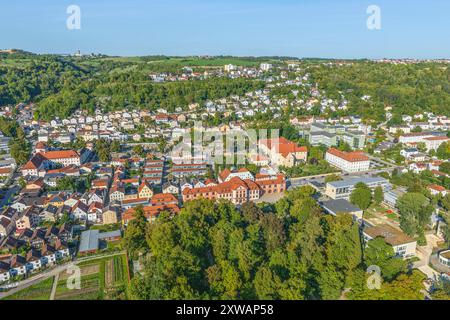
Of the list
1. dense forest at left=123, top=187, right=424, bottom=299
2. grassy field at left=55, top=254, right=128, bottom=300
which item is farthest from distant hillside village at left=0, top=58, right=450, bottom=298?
dense forest at left=123, top=187, right=424, bottom=299

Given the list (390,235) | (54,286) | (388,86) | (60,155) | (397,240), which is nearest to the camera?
(54,286)

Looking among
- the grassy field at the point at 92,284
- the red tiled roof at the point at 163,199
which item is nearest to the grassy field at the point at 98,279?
the grassy field at the point at 92,284

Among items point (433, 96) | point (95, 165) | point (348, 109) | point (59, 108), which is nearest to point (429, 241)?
point (95, 165)

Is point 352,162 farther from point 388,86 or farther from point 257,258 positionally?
point 388,86

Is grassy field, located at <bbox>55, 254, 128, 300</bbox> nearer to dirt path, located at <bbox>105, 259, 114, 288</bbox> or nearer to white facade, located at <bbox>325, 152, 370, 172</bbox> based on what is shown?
dirt path, located at <bbox>105, 259, 114, 288</bbox>

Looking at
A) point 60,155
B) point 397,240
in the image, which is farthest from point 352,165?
point 60,155

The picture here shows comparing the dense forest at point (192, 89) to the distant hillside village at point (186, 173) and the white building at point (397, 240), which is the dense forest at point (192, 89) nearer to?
the distant hillside village at point (186, 173)
